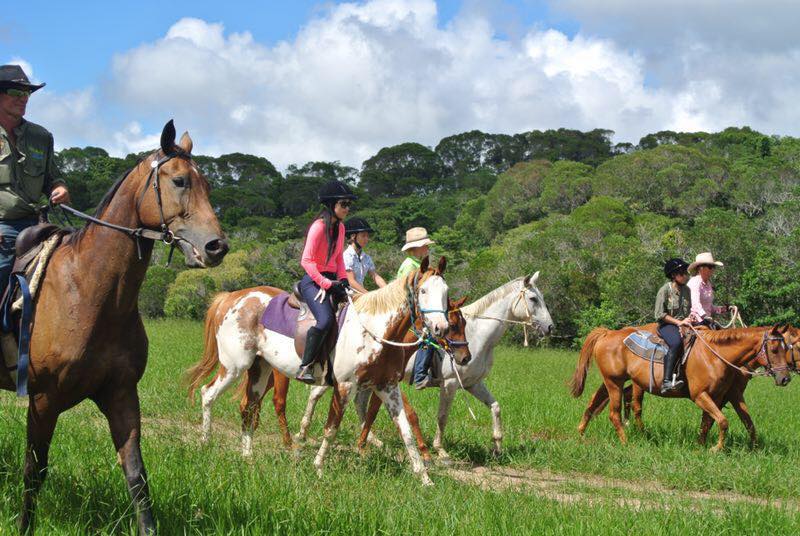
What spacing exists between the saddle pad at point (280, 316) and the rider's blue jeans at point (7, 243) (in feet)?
10.8

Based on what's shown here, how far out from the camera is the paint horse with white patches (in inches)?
336

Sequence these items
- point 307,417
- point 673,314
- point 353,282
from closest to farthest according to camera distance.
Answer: point 307,417, point 353,282, point 673,314

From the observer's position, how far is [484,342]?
30.1 ft

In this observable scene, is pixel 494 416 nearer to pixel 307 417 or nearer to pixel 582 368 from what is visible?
pixel 307 417

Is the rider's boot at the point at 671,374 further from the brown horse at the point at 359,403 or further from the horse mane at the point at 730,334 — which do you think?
the brown horse at the point at 359,403

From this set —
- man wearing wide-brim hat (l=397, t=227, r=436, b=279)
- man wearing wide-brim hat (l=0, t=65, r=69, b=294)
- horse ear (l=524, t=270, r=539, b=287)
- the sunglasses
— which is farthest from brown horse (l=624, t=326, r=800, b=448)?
the sunglasses

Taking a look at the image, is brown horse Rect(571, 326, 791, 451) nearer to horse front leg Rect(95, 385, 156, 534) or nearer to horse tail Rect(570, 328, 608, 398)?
horse tail Rect(570, 328, 608, 398)

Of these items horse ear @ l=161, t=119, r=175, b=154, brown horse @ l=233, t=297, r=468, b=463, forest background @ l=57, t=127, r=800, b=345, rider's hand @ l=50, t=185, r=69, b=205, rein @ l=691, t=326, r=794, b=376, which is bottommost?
brown horse @ l=233, t=297, r=468, b=463

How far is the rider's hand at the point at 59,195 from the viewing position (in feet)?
15.2

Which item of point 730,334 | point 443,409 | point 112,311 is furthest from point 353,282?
point 730,334

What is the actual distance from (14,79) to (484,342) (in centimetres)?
614

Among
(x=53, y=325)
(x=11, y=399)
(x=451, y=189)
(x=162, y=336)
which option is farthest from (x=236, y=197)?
(x=53, y=325)

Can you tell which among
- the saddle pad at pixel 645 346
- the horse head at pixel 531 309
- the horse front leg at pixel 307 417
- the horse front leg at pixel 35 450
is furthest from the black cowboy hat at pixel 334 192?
the saddle pad at pixel 645 346

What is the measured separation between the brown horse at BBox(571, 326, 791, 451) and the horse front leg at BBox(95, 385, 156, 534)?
7.11 m
